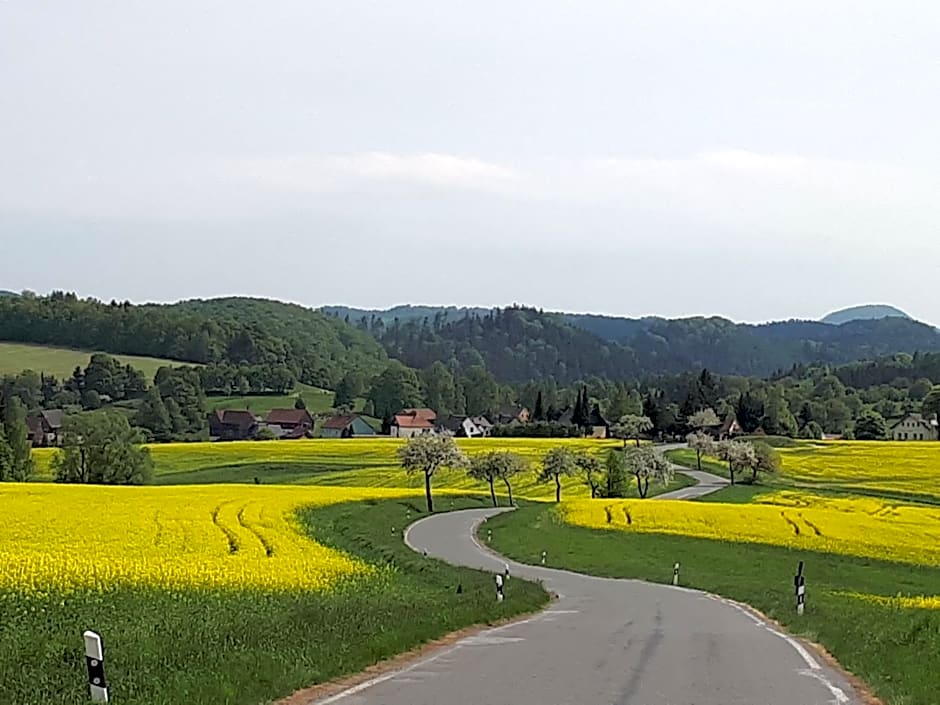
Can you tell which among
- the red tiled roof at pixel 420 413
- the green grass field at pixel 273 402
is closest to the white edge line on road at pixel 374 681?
the green grass field at pixel 273 402

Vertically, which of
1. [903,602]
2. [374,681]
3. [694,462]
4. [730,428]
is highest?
[374,681]

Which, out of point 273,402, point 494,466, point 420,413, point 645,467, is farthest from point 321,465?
point 273,402

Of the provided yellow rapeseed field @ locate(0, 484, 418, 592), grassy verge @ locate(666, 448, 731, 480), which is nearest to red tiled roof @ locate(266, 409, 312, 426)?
grassy verge @ locate(666, 448, 731, 480)

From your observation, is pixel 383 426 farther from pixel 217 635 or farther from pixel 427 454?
pixel 217 635

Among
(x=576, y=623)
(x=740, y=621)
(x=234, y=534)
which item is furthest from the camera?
(x=234, y=534)

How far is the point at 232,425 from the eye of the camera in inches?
6280

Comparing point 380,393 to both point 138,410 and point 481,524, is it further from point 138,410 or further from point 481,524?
point 481,524

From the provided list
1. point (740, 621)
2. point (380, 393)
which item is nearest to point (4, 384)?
point (380, 393)

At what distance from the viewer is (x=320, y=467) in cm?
9731

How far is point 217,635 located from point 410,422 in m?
157

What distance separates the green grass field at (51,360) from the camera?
17588cm

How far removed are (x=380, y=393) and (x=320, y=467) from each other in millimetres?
88255

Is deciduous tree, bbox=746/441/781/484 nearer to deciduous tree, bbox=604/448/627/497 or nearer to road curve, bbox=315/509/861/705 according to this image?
deciduous tree, bbox=604/448/627/497

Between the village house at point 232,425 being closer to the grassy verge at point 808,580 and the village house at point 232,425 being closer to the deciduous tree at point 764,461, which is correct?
the deciduous tree at point 764,461
